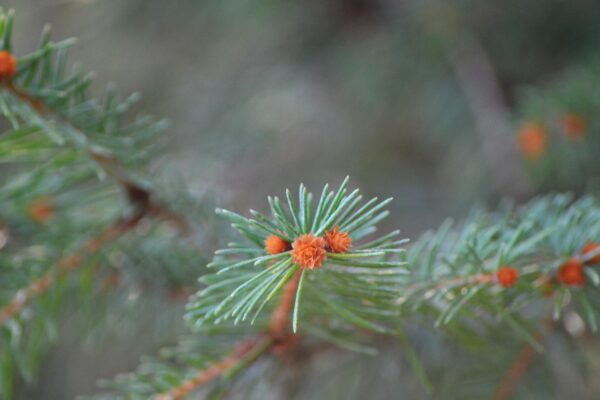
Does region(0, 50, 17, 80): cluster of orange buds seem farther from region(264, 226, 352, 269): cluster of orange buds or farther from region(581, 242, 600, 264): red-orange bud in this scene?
region(581, 242, 600, 264): red-orange bud

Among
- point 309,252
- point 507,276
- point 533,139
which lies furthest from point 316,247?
point 533,139

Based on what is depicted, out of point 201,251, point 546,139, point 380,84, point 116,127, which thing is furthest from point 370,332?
point 380,84

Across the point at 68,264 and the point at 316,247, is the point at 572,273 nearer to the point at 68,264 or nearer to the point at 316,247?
the point at 316,247

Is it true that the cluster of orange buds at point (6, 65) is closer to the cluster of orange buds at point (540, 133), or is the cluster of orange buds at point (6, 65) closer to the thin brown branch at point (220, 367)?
the thin brown branch at point (220, 367)

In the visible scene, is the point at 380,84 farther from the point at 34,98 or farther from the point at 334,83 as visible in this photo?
the point at 34,98

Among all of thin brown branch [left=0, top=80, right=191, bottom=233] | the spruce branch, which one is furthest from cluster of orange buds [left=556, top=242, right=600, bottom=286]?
thin brown branch [left=0, top=80, right=191, bottom=233]

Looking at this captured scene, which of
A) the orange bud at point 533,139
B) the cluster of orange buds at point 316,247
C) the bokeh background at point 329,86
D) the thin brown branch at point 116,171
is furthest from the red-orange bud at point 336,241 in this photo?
the orange bud at point 533,139
